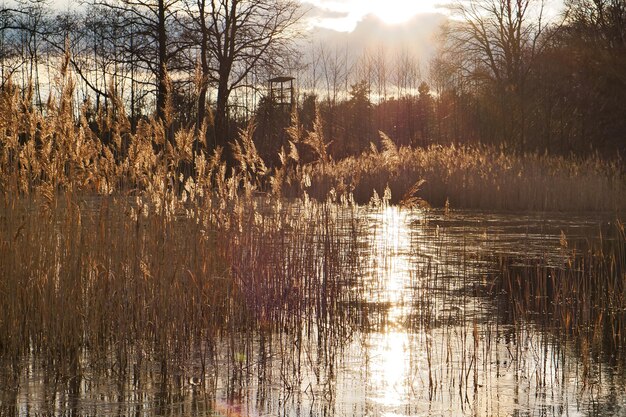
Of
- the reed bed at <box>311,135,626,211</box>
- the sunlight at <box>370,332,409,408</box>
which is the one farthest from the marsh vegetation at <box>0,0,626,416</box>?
the reed bed at <box>311,135,626,211</box>

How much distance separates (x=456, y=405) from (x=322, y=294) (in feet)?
6.87

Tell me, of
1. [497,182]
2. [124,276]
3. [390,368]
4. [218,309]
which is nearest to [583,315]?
[390,368]

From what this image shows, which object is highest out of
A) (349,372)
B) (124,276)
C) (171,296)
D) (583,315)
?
(124,276)

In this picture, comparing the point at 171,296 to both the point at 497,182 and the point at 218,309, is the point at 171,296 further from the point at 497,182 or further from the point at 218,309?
the point at 497,182

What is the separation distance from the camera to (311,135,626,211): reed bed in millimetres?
14422

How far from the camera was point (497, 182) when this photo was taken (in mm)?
15312

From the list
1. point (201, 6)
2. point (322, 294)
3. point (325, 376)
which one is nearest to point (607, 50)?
point (201, 6)

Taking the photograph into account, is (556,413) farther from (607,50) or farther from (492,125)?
(492,125)

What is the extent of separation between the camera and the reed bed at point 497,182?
14422 mm

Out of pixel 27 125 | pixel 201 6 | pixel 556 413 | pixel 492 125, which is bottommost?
pixel 556 413

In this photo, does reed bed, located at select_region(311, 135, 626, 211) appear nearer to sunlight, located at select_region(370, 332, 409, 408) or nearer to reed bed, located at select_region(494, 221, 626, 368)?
reed bed, located at select_region(494, 221, 626, 368)

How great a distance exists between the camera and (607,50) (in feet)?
71.0

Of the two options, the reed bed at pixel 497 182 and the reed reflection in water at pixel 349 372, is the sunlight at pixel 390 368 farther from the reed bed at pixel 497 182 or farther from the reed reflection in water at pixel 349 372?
the reed bed at pixel 497 182

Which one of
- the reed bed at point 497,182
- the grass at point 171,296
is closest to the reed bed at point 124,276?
the grass at point 171,296
